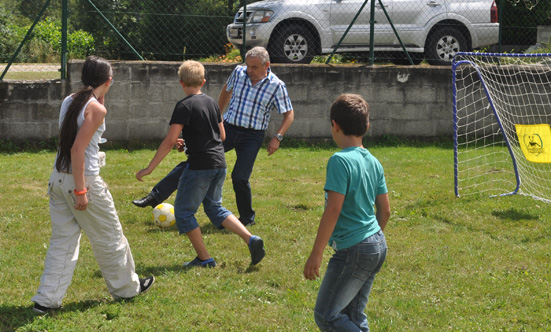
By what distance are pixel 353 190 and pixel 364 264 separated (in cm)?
39

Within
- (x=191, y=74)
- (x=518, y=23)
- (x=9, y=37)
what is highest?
(x=518, y=23)

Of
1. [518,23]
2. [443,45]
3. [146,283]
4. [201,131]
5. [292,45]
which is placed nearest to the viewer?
[146,283]

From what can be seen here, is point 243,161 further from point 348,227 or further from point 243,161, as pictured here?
point 348,227

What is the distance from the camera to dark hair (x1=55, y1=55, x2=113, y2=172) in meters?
4.34

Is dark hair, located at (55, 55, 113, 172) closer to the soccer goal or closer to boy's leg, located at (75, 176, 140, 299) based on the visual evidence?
boy's leg, located at (75, 176, 140, 299)

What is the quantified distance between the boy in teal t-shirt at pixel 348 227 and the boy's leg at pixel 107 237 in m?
1.62

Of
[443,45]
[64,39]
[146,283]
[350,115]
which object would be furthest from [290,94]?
[350,115]

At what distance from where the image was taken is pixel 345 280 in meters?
3.46

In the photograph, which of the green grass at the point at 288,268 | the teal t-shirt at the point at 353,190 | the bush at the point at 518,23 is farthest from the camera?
the bush at the point at 518,23

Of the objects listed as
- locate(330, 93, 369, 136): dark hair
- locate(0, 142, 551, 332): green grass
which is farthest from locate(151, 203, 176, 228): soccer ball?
locate(330, 93, 369, 136): dark hair

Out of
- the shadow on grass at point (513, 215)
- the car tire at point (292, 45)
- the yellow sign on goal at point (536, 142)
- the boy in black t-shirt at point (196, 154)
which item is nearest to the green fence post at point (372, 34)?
the car tire at point (292, 45)

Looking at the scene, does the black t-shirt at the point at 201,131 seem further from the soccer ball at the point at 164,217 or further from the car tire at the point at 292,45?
the car tire at the point at 292,45

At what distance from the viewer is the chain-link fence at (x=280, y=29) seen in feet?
37.3

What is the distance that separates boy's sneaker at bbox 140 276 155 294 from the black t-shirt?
0.99 m
